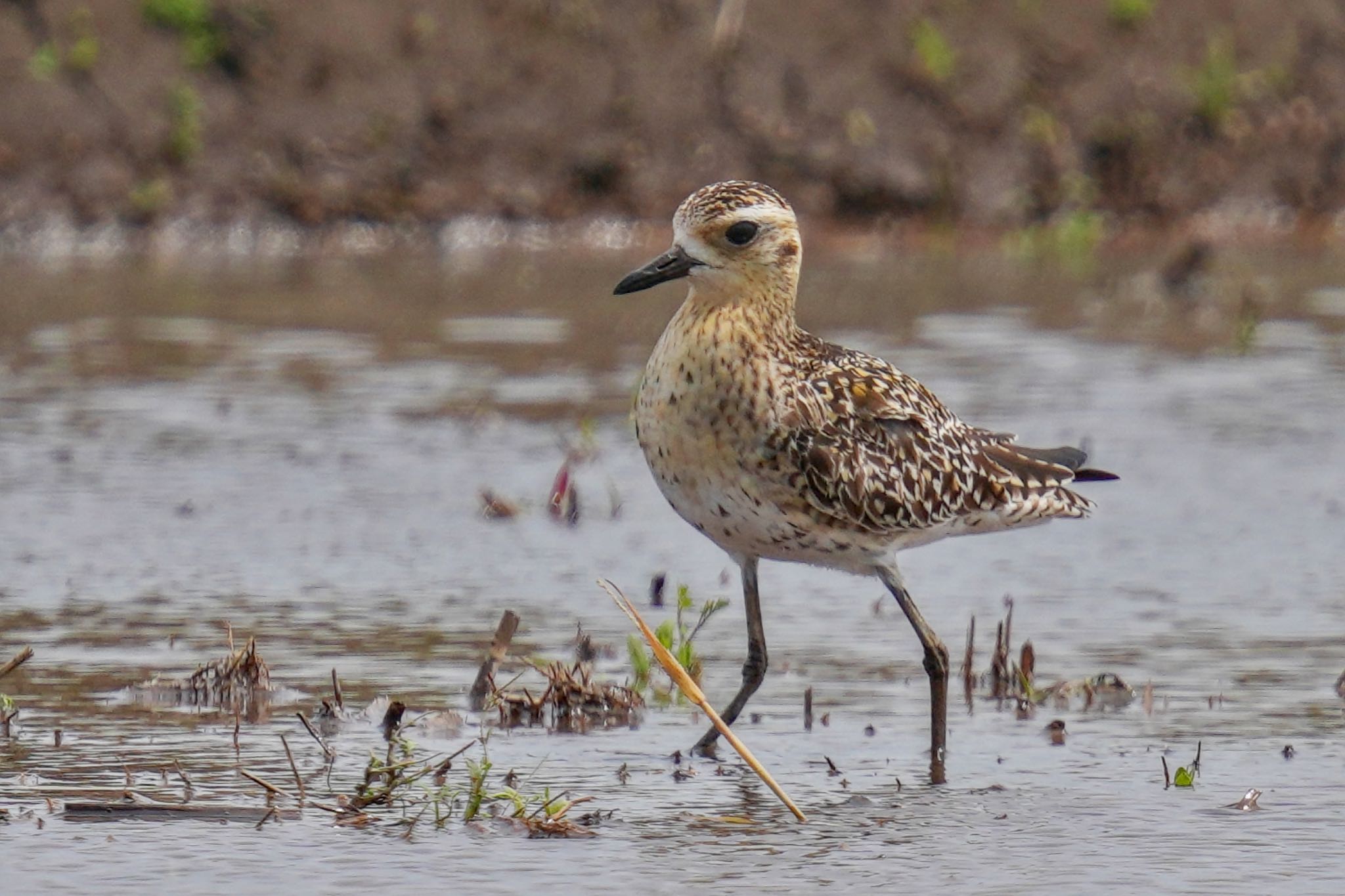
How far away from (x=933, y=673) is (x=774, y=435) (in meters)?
0.89

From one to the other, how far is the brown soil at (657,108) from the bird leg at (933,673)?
553 inches

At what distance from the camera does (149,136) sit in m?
20.9

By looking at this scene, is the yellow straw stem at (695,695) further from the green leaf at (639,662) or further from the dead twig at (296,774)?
the green leaf at (639,662)

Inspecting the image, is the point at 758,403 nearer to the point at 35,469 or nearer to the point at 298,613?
the point at 298,613

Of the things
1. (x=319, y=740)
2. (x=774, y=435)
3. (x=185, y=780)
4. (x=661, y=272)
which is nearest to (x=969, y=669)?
(x=774, y=435)

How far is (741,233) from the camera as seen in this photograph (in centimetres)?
782

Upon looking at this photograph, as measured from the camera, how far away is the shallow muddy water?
250 inches

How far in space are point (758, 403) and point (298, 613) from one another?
7.96 feet

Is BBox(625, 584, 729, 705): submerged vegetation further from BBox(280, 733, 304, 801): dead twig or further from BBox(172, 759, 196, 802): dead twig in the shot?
BBox(172, 759, 196, 802): dead twig

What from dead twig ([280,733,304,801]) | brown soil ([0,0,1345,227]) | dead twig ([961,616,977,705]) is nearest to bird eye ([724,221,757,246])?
dead twig ([961,616,977,705])

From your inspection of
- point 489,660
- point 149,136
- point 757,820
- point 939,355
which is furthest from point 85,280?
point 757,820

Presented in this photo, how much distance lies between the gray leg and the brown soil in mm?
13821

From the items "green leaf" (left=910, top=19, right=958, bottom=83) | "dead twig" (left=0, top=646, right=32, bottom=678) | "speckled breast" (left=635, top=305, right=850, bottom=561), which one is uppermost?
"green leaf" (left=910, top=19, right=958, bottom=83)

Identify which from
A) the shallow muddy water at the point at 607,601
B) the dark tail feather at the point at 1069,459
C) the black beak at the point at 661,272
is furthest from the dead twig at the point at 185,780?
the dark tail feather at the point at 1069,459
